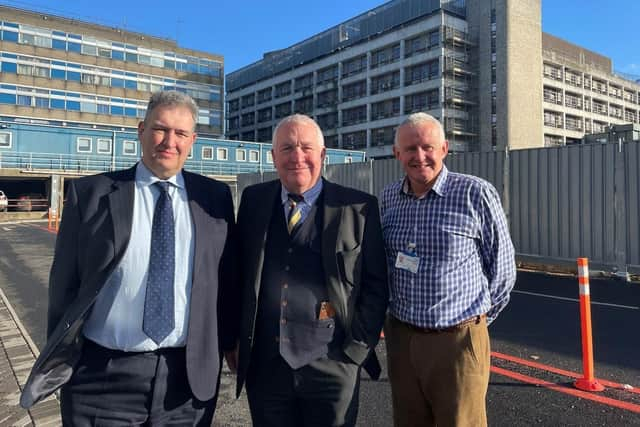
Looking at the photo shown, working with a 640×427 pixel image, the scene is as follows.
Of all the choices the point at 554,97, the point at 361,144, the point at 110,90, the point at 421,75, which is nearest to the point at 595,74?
the point at 554,97

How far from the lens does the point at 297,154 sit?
7.21 feet

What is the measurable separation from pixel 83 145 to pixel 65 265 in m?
37.5

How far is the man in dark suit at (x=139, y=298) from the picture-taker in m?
1.93

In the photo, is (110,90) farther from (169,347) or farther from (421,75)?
(169,347)

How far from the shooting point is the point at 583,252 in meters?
9.55

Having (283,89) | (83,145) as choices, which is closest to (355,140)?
(283,89)

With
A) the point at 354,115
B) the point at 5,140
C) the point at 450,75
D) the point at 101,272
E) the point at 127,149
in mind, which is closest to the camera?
the point at 101,272

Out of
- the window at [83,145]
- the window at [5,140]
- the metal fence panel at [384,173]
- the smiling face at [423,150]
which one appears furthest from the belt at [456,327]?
the window at [5,140]

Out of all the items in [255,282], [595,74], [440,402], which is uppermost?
[595,74]

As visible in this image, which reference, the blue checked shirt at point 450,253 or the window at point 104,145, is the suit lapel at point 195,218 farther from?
the window at point 104,145

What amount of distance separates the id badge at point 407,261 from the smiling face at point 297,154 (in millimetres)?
632

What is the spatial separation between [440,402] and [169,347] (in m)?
1.38

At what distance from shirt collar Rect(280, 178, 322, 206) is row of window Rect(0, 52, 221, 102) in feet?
147

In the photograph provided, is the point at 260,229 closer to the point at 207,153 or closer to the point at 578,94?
the point at 207,153
